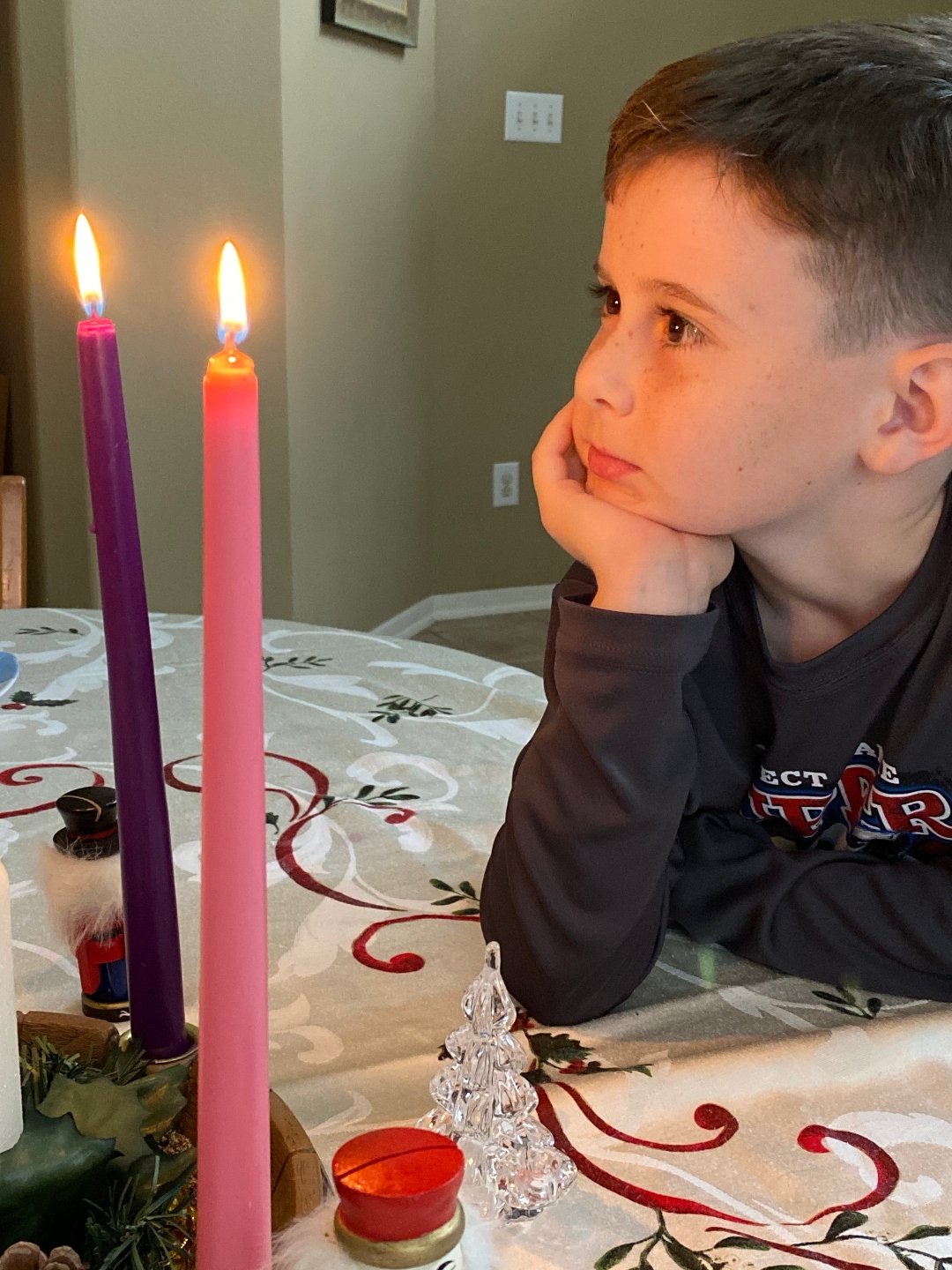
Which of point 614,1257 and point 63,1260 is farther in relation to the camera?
point 614,1257

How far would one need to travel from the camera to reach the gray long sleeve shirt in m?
0.66

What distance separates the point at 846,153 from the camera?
2.20 feet

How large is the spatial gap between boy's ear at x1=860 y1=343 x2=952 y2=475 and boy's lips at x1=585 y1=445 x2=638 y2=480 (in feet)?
0.43

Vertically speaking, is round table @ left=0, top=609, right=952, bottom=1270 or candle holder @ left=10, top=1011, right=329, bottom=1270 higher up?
candle holder @ left=10, top=1011, right=329, bottom=1270

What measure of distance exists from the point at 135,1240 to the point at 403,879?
40 cm

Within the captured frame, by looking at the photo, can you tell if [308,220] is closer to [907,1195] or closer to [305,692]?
[305,692]

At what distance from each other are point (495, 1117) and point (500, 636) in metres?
2.92

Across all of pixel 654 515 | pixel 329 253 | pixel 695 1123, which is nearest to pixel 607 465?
pixel 654 515

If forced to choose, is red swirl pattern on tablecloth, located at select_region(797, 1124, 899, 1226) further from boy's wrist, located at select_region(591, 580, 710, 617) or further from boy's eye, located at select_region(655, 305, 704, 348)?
boy's eye, located at select_region(655, 305, 704, 348)

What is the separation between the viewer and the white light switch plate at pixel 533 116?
3184mm

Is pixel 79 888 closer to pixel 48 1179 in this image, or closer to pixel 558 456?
pixel 48 1179

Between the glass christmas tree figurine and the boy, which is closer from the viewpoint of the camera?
the glass christmas tree figurine

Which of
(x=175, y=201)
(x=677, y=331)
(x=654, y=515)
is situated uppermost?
(x=175, y=201)

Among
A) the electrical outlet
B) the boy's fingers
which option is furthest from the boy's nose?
the electrical outlet
